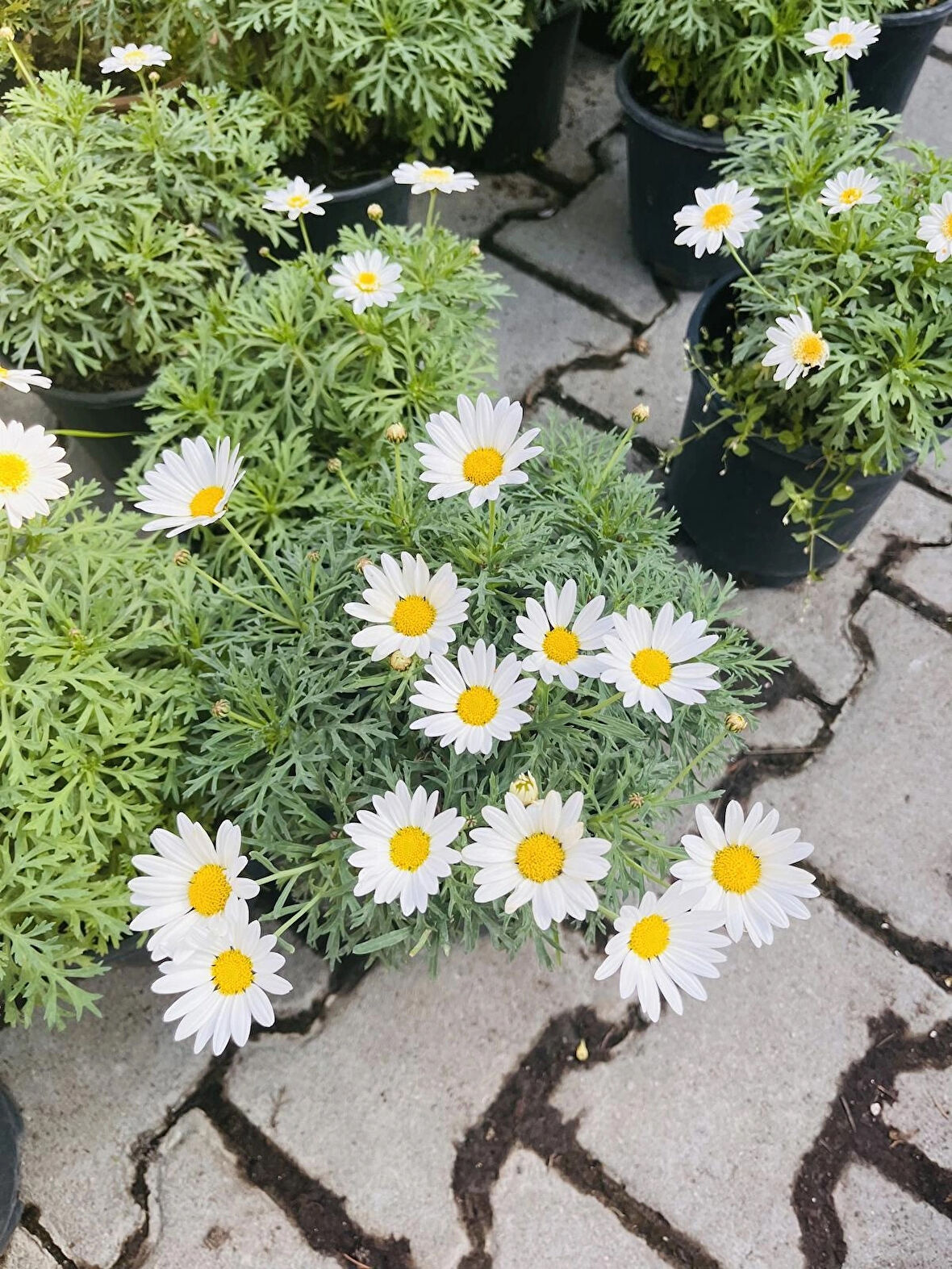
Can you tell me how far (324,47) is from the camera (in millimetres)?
1991

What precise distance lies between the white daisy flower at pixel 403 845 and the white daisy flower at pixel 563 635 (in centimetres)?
19

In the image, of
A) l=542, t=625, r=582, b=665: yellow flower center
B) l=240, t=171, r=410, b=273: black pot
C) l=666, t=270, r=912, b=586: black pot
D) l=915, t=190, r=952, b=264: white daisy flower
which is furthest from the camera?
l=240, t=171, r=410, b=273: black pot

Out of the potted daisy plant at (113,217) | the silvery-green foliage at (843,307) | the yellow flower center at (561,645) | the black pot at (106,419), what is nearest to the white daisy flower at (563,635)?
Answer: the yellow flower center at (561,645)

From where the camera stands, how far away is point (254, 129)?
189 cm

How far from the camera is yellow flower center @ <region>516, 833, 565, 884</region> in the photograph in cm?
Result: 99

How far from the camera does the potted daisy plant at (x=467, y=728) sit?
39.6 inches

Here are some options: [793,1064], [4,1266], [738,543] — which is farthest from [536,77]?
[4,1266]

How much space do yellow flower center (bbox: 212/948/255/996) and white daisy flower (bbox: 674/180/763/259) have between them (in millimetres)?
1251

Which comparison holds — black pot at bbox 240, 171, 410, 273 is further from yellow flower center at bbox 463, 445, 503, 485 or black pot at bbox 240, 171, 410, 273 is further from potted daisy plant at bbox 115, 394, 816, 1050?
yellow flower center at bbox 463, 445, 503, 485

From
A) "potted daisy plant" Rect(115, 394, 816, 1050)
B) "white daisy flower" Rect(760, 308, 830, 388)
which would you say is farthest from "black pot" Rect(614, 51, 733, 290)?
"potted daisy plant" Rect(115, 394, 816, 1050)

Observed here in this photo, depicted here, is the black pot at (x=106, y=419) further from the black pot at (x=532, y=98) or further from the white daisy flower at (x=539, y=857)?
the black pot at (x=532, y=98)

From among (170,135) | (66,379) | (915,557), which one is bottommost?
(66,379)

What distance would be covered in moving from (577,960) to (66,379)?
1591 mm

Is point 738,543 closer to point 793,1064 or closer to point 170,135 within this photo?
point 793,1064
